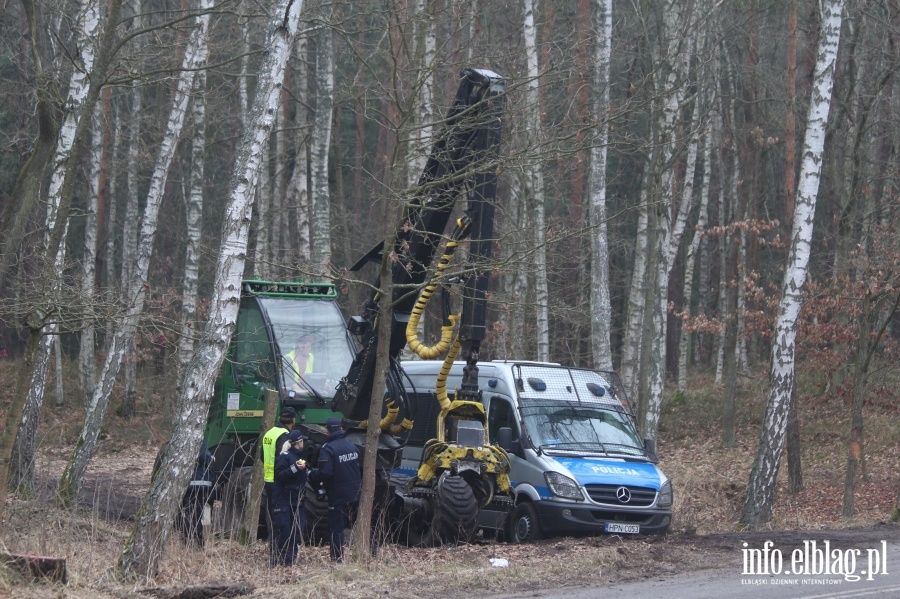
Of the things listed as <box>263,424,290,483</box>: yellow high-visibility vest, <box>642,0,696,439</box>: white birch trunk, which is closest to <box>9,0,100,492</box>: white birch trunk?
<box>263,424,290,483</box>: yellow high-visibility vest

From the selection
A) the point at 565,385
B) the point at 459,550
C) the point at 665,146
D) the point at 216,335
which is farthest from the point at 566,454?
the point at 665,146

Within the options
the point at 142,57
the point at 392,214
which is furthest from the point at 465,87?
the point at 142,57

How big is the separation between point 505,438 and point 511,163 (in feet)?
14.0

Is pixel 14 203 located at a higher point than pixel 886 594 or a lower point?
higher

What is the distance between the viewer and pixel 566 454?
507 inches

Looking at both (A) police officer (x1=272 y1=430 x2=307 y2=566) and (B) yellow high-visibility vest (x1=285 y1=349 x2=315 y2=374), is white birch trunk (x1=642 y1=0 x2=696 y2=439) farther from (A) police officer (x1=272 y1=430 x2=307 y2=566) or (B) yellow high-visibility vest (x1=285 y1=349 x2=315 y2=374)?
(A) police officer (x1=272 y1=430 x2=307 y2=566)

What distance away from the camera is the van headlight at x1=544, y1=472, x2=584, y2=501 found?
12.3 metres

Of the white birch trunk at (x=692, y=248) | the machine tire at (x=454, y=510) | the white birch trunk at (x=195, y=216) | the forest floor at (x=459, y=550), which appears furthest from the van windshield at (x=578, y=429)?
the white birch trunk at (x=692, y=248)

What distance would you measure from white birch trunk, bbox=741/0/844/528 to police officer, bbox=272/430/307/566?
710 centimetres

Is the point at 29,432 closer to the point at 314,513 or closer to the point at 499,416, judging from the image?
the point at 314,513

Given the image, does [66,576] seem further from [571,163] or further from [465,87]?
[571,163]

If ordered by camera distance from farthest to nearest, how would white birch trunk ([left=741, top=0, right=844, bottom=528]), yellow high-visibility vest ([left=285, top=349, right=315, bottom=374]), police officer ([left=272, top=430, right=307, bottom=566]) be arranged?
white birch trunk ([left=741, top=0, right=844, bottom=528]), yellow high-visibility vest ([left=285, top=349, right=315, bottom=374]), police officer ([left=272, top=430, right=307, bottom=566])

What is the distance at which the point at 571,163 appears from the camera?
1977 centimetres

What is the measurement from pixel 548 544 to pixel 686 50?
37.2 ft
